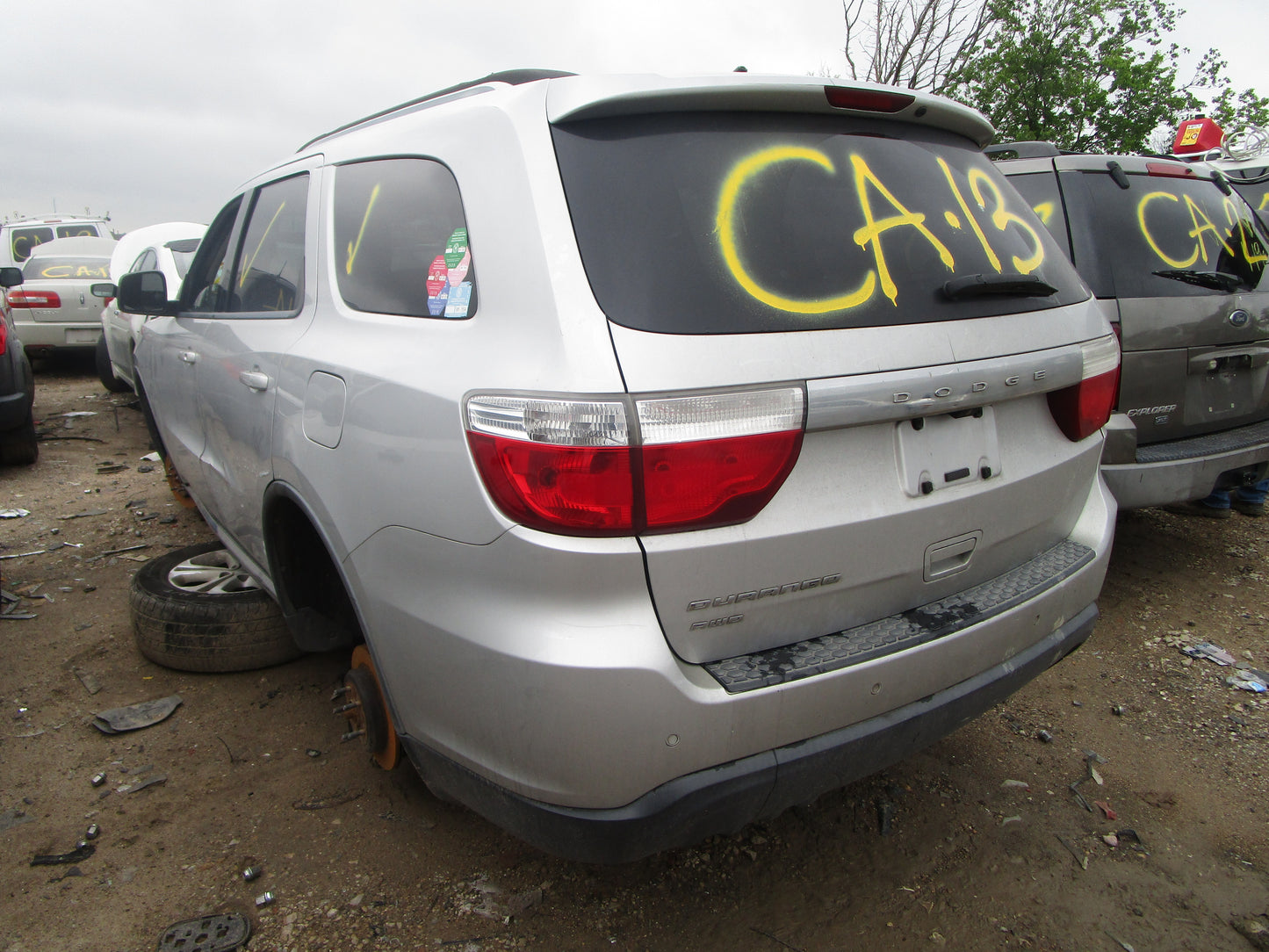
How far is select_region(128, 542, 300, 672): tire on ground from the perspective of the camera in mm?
3068

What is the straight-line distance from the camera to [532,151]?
5.37ft

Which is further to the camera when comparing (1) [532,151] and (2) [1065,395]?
(2) [1065,395]

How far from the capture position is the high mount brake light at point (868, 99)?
1818mm

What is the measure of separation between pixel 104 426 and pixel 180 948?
24.6ft

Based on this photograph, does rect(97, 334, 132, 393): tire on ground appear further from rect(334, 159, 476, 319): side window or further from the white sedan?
rect(334, 159, 476, 319): side window

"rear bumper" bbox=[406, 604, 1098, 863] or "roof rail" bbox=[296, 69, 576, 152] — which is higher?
"roof rail" bbox=[296, 69, 576, 152]

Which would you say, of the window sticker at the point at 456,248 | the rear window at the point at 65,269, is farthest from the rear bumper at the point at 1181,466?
the rear window at the point at 65,269

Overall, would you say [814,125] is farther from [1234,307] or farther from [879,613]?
[1234,307]

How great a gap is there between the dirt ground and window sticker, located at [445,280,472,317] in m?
1.44

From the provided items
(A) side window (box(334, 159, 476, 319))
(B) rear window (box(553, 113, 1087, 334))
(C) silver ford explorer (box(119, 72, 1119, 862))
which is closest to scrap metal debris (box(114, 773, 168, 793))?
(C) silver ford explorer (box(119, 72, 1119, 862))

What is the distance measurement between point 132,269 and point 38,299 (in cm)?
285

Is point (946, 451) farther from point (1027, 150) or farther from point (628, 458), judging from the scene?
point (1027, 150)

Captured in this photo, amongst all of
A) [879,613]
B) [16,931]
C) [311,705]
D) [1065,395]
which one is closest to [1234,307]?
[1065,395]

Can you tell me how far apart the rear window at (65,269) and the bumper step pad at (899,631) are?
11156mm
